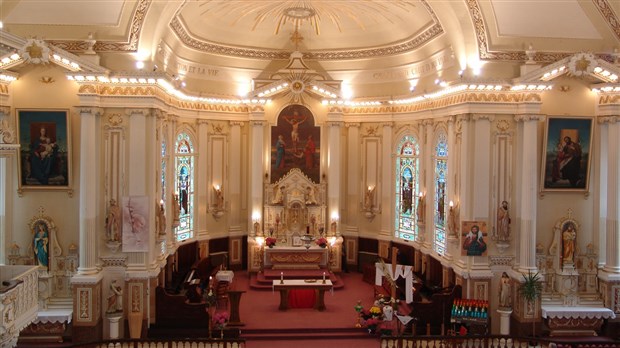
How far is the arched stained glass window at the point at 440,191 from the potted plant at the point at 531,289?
3216 mm

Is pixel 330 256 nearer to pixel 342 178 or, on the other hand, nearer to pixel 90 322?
pixel 342 178

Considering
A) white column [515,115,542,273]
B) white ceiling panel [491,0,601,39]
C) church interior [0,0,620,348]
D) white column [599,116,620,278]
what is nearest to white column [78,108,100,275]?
church interior [0,0,620,348]

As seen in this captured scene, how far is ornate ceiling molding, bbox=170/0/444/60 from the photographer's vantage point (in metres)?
20.2

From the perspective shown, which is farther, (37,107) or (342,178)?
(342,178)

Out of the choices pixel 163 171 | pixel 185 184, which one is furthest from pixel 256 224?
pixel 163 171

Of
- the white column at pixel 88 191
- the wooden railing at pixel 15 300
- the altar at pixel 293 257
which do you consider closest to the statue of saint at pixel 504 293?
the altar at pixel 293 257

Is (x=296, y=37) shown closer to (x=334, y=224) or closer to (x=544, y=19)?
(x=334, y=224)

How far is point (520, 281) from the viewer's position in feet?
54.7

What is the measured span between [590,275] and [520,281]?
2680mm

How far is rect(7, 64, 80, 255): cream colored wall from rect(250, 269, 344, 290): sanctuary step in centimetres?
708

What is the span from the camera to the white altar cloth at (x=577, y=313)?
1666 centimetres

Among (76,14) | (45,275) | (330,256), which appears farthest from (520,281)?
(76,14)

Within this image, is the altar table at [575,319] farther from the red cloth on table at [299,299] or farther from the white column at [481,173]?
the red cloth on table at [299,299]

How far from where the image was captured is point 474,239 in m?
16.9
